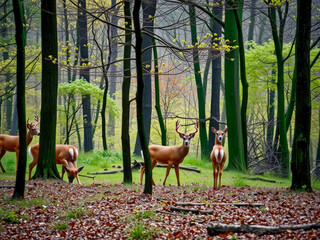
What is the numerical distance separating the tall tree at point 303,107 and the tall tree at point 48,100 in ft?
20.5

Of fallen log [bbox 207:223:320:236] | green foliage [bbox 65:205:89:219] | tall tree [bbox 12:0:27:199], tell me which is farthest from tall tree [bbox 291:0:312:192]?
tall tree [bbox 12:0:27:199]

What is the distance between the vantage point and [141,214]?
20.3ft

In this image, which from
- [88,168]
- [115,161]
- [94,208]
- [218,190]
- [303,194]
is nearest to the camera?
[94,208]

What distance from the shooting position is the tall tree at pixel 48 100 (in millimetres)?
9672

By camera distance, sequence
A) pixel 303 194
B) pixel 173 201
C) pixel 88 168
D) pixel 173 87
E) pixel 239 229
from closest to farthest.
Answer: pixel 239 229, pixel 173 201, pixel 303 194, pixel 88 168, pixel 173 87

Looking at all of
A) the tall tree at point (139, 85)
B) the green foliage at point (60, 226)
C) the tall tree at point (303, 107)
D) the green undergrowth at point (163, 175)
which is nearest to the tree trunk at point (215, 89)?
the green undergrowth at point (163, 175)

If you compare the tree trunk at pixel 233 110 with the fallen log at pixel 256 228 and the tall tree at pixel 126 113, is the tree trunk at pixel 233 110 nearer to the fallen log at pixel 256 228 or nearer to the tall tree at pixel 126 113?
the tall tree at pixel 126 113

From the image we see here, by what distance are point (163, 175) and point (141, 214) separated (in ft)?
20.7

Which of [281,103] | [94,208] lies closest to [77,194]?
[94,208]

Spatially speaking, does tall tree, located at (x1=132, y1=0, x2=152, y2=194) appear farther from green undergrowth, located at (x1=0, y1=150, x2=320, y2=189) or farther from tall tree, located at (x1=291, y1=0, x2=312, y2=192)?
tall tree, located at (x1=291, y1=0, x2=312, y2=192)

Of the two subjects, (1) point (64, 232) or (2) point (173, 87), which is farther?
(2) point (173, 87)

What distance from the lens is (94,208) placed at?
687 cm

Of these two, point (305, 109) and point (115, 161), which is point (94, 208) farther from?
point (115, 161)

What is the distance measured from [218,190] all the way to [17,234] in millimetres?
4864
